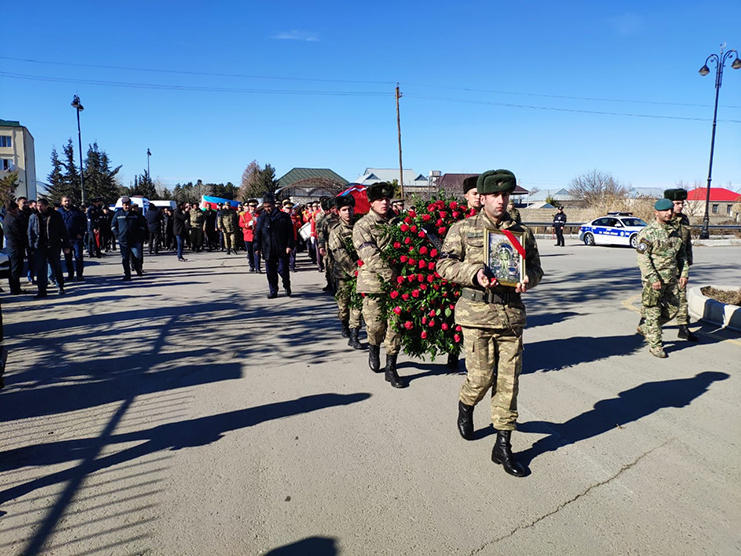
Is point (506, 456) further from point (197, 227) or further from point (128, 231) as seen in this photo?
point (197, 227)

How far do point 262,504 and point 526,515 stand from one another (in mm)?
1532

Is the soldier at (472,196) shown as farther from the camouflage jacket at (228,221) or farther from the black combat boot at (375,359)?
the camouflage jacket at (228,221)

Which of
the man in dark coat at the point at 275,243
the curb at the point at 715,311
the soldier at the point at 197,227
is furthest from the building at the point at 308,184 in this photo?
the curb at the point at 715,311

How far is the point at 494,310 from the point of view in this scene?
3.57 metres

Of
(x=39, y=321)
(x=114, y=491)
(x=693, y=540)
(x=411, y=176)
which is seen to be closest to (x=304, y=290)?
(x=39, y=321)

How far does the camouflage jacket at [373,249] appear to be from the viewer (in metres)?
5.32

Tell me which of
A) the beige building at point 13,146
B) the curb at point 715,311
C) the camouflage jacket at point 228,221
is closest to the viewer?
the curb at point 715,311

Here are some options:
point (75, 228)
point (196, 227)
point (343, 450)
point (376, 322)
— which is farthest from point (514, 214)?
point (196, 227)

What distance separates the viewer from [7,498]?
3180mm

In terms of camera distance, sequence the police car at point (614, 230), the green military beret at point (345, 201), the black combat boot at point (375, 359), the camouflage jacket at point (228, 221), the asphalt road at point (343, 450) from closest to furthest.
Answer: the asphalt road at point (343, 450) → the black combat boot at point (375, 359) → the green military beret at point (345, 201) → the camouflage jacket at point (228, 221) → the police car at point (614, 230)

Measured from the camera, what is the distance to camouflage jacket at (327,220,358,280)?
6.56 m

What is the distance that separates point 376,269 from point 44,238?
25.0 feet

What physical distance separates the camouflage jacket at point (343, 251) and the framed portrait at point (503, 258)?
3186 millimetres

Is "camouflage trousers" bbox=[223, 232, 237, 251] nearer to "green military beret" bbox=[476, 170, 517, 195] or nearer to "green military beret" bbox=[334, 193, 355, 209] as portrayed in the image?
"green military beret" bbox=[334, 193, 355, 209]
